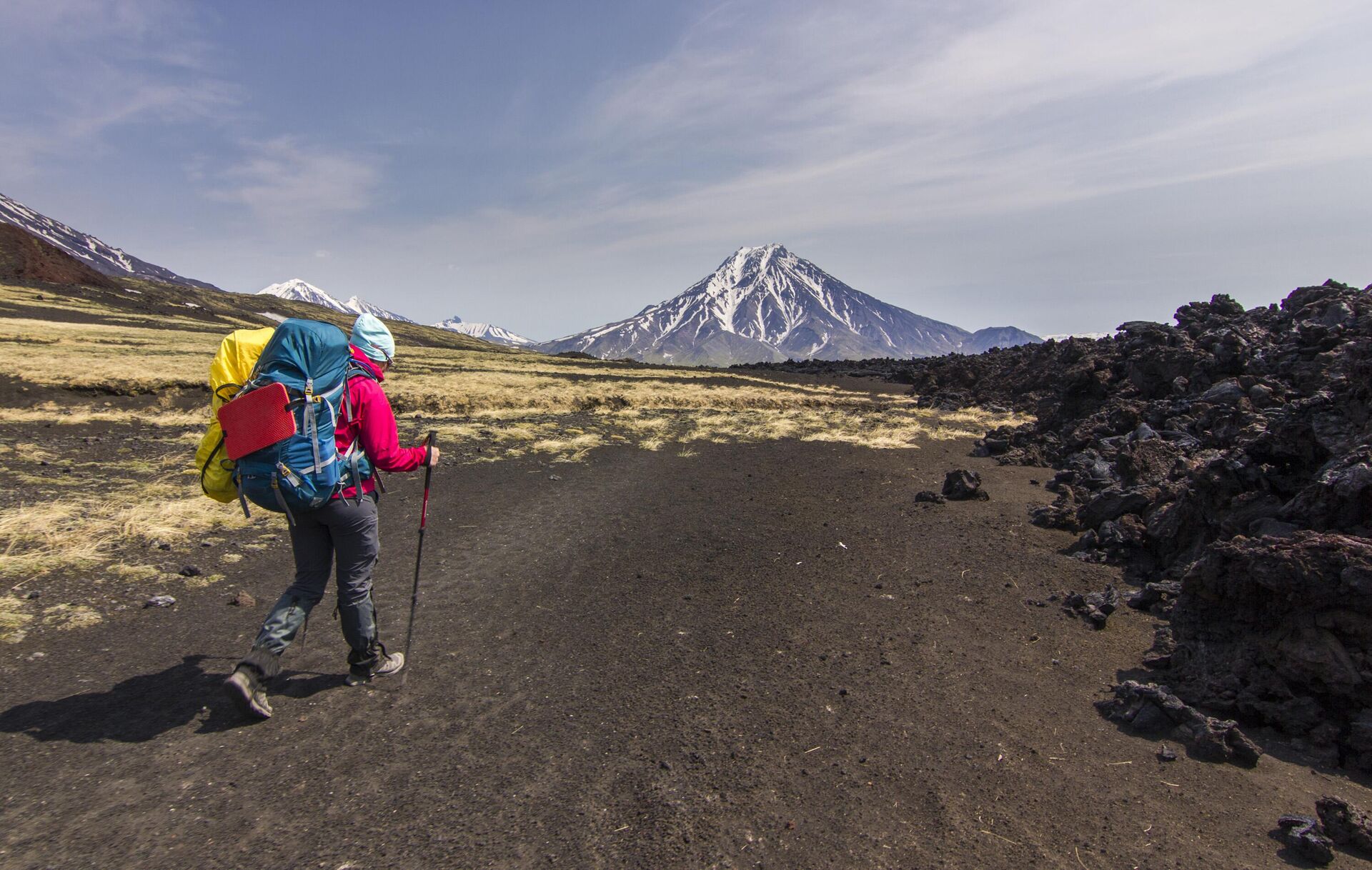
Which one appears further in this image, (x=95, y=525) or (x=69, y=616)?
(x=95, y=525)

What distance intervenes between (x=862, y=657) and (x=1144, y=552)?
6.13 meters

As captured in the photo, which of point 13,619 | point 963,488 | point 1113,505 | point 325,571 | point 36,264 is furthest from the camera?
point 36,264

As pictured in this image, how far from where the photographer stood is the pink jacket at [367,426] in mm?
5324

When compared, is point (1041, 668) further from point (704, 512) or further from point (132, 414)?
point (132, 414)

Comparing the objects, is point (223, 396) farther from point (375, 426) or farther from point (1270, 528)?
point (1270, 528)

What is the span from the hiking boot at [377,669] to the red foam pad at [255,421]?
7.52 ft

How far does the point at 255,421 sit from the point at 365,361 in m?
1.00

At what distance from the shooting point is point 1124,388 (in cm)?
2245

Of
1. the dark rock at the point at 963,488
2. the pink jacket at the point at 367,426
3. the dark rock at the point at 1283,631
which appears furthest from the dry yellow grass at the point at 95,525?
the dark rock at the point at 963,488

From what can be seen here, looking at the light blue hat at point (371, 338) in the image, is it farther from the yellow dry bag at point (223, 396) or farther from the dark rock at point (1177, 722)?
the dark rock at point (1177, 722)

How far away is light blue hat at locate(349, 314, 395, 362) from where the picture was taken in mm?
5605

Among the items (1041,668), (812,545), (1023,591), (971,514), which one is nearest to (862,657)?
(1041,668)

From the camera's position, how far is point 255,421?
4.84 metres

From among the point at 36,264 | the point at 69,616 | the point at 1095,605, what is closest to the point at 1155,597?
the point at 1095,605
